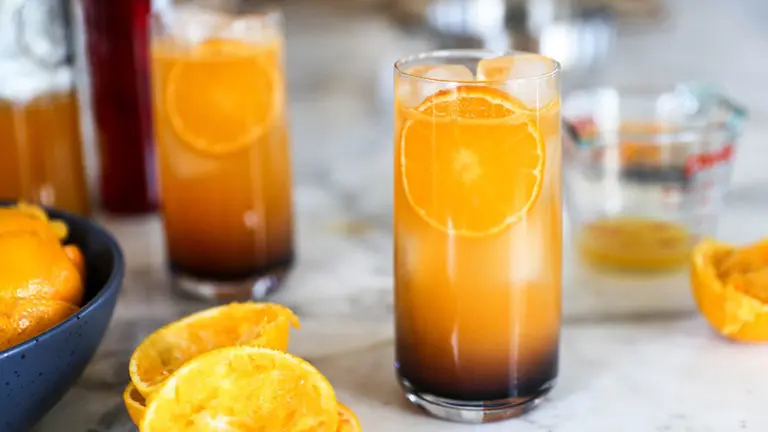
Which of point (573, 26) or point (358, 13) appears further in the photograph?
point (358, 13)

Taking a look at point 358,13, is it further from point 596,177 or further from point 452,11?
point 596,177

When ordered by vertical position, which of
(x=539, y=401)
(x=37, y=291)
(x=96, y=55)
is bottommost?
(x=539, y=401)

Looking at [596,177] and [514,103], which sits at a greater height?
[514,103]

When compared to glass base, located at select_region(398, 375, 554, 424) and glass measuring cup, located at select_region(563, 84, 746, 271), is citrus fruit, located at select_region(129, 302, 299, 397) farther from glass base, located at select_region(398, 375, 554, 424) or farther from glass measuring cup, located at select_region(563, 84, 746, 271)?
glass measuring cup, located at select_region(563, 84, 746, 271)

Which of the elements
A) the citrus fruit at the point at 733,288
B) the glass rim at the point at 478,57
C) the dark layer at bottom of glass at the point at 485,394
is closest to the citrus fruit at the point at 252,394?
the dark layer at bottom of glass at the point at 485,394

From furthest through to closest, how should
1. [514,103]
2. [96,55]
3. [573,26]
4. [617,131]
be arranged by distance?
[573,26]
[96,55]
[617,131]
[514,103]

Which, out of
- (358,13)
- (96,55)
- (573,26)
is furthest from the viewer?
(358,13)

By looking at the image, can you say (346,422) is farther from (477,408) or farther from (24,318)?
(24,318)

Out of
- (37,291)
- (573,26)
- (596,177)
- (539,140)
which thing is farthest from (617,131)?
(37,291)
